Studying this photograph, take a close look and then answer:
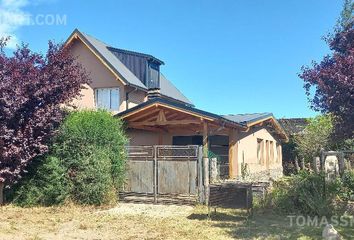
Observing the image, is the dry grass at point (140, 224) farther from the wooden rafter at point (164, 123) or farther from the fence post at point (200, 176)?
the wooden rafter at point (164, 123)

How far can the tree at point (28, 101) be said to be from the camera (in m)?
11.8

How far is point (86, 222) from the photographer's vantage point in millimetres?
9844

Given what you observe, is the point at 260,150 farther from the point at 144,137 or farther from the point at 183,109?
the point at 183,109

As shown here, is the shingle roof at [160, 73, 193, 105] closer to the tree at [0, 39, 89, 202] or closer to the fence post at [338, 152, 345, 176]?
the tree at [0, 39, 89, 202]

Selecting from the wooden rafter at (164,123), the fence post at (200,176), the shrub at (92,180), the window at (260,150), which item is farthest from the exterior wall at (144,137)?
the fence post at (200,176)

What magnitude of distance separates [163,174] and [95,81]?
1035 centimetres

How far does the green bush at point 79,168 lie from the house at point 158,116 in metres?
3.94

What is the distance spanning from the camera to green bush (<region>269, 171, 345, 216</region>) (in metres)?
10.1

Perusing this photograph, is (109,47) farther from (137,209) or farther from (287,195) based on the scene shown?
(287,195)

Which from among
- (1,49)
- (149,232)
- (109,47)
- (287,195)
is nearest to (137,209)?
(149,232)

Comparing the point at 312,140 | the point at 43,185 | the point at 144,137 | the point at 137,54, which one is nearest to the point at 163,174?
the point at 43,185

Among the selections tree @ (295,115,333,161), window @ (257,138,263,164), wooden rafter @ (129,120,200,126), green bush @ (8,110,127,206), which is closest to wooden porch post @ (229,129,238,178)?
wooden rafter @ (129,120,200,126)

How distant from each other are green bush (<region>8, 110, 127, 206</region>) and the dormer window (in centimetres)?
1002

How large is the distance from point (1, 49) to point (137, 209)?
6801 millimetres
